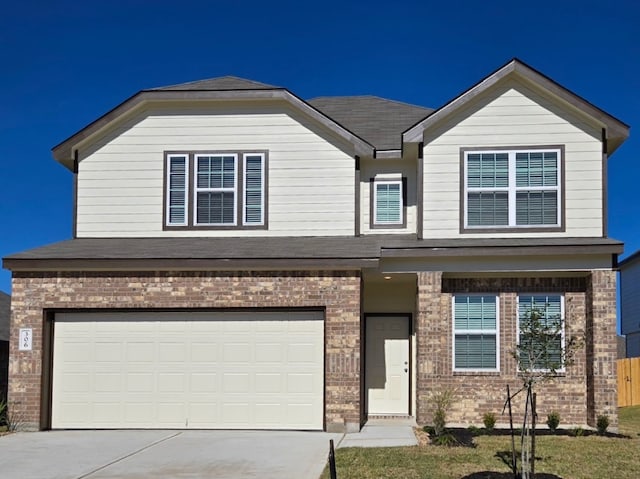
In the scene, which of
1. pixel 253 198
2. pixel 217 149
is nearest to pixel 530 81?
pixel 253 198

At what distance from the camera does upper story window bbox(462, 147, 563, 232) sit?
52.3 feet

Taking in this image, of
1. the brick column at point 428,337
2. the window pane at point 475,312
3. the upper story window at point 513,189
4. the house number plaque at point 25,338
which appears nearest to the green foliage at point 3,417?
the house number plaque at point 25,338

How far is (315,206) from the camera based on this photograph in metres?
16.9

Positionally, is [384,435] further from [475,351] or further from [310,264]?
[310,264]

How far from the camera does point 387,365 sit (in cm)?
1742

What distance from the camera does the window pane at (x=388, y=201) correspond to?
1745 centimetres

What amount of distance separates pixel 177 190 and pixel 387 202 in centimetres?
455

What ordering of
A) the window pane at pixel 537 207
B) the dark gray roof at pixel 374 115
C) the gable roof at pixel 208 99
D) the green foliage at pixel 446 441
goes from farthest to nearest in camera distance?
the dark gray roof at pixel 374 115 < the gable roof at pixel 208 99 < the window pane at pixel 537 207 < the green foliage at pixel 446 441

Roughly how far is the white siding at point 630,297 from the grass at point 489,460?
23223 millimetres

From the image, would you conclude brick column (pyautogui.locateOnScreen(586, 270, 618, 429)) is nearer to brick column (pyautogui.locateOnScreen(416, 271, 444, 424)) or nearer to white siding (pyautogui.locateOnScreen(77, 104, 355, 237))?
brick column (pyautogui.locateOnScreen(416, 271, 444, 424))

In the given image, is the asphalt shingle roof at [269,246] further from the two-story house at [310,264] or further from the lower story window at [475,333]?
the lower story window at [475,333]

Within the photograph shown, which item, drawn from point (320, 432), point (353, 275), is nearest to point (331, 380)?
point (320, 432)

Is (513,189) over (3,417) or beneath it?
over

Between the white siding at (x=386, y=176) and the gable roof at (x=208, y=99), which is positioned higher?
the gable roof at (x=208, y=99)
